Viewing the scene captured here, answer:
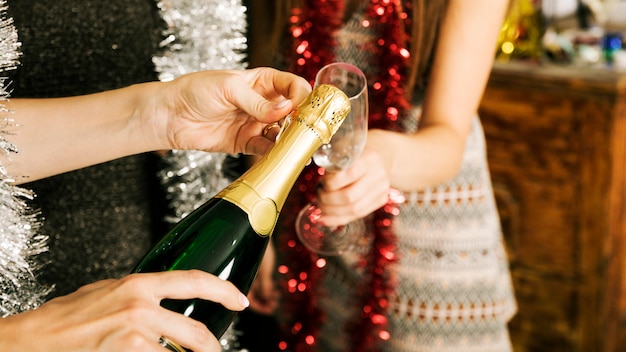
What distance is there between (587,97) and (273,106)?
1471 millimetres

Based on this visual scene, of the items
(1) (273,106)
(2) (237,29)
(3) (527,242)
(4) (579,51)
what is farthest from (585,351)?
(1) (273,106)

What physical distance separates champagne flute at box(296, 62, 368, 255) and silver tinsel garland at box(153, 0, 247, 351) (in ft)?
0.53

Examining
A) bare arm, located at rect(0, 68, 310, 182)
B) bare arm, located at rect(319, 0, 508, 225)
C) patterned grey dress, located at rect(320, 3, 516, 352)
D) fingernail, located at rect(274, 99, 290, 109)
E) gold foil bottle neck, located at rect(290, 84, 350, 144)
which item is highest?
gold foil bottle neck, located at rect(290, 84, 350, 144)

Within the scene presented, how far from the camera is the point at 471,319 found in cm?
121

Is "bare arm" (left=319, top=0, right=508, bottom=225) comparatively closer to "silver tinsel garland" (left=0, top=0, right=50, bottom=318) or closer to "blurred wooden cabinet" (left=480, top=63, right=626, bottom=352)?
"silver tinsel garland" (left=0, top=0, right=50, bottom=318)

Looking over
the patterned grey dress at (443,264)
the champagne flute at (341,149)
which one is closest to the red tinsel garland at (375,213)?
the patterned grey dress at (443,264)

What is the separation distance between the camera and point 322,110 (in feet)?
1.95

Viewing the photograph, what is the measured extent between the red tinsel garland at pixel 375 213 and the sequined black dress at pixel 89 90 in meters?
0.32

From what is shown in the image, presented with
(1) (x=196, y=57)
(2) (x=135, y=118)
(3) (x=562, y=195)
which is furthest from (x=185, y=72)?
(3) (x=562, y=195)

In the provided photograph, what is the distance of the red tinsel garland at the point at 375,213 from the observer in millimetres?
1130

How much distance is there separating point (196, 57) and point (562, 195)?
4.56ft

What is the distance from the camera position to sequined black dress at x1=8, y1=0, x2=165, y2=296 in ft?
2.47

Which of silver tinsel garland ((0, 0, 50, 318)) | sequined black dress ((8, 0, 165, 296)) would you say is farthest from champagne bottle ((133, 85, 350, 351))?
sequined black dress ((8, 0, 165, 296))

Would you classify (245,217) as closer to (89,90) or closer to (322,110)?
(322,110)
